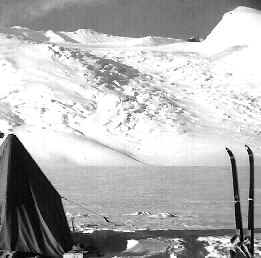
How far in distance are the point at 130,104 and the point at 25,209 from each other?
113 ft

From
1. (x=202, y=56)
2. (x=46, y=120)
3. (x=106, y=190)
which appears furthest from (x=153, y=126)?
(x=202, y=56)

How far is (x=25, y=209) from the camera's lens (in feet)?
28.6

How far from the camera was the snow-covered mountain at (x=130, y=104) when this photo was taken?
36.5 metres

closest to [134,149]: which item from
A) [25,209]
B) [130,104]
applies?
[130,104]

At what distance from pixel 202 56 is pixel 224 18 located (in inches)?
854

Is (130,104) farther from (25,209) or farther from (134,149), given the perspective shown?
(25,209)

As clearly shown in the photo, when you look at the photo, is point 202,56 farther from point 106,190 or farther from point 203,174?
→ point 106,190

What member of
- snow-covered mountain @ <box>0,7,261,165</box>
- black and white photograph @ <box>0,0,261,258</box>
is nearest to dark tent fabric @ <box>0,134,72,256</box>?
black and white photograph @ <box>0,0,261,258</box>

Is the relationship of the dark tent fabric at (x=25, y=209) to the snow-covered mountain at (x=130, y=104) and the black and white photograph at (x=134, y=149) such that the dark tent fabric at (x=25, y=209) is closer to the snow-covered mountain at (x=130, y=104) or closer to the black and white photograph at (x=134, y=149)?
the black and white photograph at (x=134, y=149)

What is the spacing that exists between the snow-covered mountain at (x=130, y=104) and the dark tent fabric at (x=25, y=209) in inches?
953

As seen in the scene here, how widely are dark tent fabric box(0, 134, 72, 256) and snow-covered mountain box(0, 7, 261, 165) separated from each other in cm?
2420

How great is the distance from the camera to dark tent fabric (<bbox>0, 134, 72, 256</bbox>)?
857 centimetres

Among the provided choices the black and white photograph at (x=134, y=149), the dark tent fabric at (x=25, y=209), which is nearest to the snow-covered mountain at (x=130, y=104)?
the black and white photograph at (x=134, y=149)

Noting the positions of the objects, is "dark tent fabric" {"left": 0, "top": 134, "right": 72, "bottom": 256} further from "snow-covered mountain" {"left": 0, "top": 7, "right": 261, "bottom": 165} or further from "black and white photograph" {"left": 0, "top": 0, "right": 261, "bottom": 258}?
"snow-covered mountain" {"left": 0, "top": 7, "right": 261, "bottom": 165}
